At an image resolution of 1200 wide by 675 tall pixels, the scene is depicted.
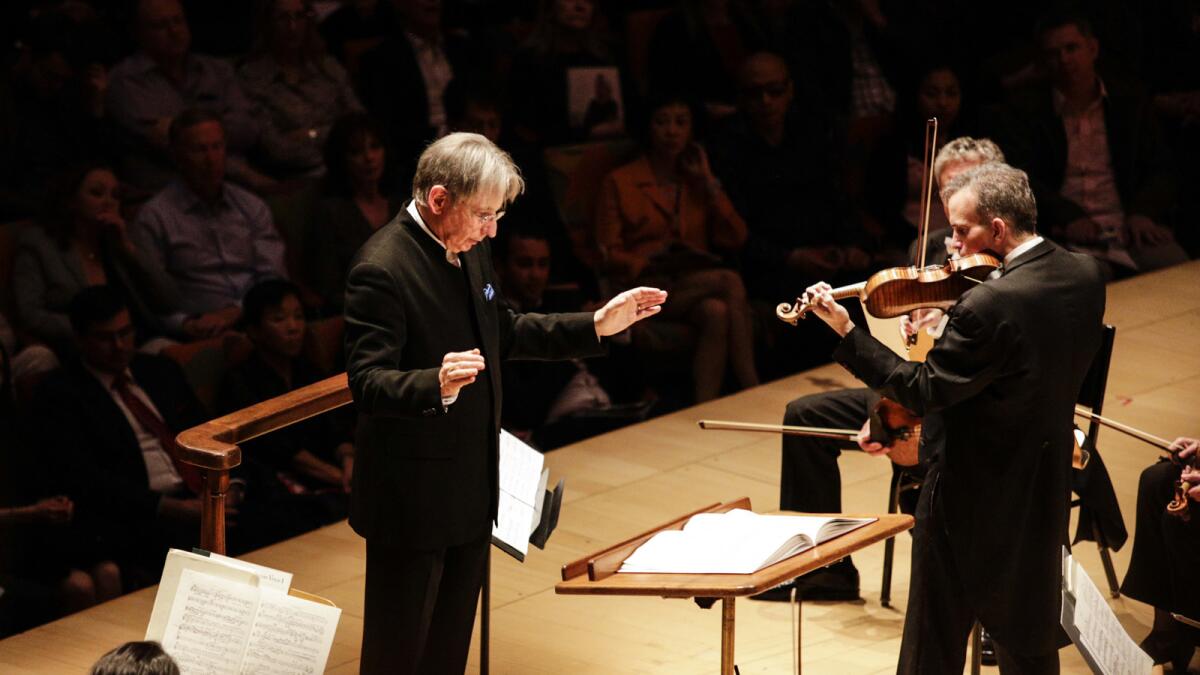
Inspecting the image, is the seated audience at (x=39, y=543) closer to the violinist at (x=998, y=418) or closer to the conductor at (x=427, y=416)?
the conductor at (x=427, y=416)

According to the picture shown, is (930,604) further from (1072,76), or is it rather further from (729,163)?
(1072,76)

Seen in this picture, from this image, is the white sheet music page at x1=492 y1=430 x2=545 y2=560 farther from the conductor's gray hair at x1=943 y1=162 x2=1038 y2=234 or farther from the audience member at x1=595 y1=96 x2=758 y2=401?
the audience member at x1=595 y1=96 x2=758 y2=401

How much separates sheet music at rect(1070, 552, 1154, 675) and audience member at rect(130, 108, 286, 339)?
3.09 meters

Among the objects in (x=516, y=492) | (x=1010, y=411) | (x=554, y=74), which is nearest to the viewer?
(x=1010, y=411)

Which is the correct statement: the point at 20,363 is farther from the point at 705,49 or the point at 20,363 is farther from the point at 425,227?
the point at 705,49

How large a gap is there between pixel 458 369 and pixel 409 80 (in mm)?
3667

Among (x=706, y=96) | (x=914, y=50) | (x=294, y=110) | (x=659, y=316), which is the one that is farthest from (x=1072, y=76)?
(x=294, y=110)

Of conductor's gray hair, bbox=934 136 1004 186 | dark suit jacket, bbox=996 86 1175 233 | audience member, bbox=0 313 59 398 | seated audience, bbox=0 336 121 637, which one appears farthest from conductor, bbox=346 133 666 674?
dark suit jacket, bbox=996 86 1175 233

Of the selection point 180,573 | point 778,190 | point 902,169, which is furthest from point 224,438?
point 902,169

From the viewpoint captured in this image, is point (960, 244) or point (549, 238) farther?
point (549, 238)

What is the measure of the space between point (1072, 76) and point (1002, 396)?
4.96m

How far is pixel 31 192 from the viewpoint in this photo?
5207mm

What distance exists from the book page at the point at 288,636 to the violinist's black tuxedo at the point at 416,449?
0.20m

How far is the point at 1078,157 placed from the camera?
7.77m
